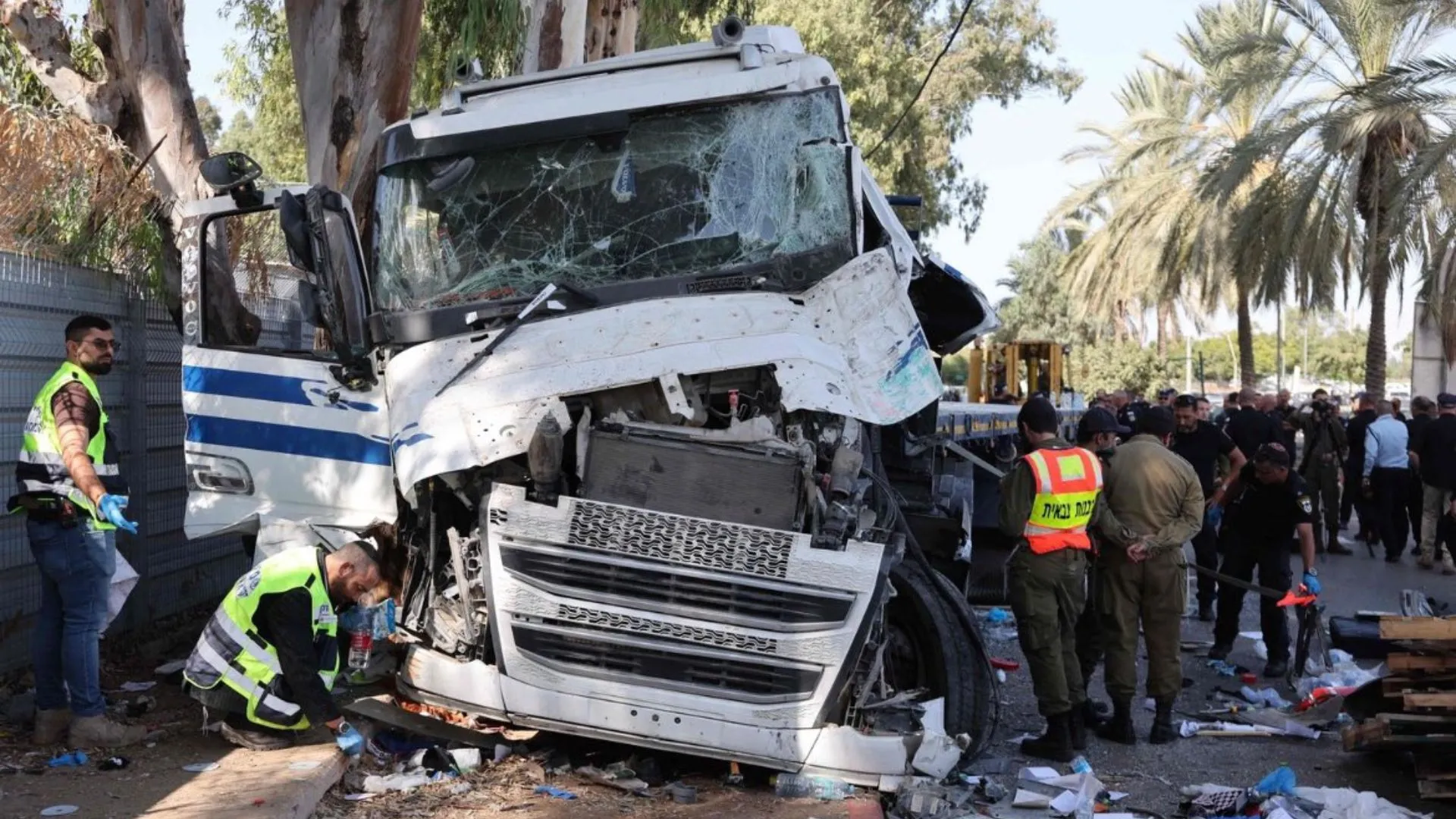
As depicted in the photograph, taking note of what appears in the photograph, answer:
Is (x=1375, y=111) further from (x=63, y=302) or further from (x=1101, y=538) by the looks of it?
(x=63, y=302)

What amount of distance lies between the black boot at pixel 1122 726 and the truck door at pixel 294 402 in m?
3.89

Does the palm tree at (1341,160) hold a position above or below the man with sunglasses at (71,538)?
above

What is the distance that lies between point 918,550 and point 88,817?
11.6 feet

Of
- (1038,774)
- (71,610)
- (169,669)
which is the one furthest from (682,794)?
(169,669)

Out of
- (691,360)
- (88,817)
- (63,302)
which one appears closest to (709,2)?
(63,302)

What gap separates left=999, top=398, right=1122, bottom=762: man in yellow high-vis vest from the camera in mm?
7305

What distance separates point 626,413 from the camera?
238 inches

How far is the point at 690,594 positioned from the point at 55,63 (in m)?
6.44

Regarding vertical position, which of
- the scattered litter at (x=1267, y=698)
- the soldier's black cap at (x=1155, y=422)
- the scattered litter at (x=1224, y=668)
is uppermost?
the soldier's black cap at (x=1155, y=422)

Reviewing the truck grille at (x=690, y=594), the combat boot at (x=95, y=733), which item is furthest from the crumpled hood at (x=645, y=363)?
the combat boot at (x=95, y=733)

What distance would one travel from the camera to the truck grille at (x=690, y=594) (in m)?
5.68

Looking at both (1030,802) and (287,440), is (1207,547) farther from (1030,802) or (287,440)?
(287,440)

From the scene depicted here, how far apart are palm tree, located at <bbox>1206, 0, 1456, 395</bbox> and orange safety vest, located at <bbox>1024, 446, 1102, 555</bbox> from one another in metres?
12.8

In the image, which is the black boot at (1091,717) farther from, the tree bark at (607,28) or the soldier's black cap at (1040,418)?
the tree bark at (607,28)
